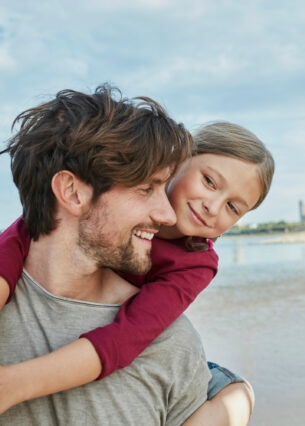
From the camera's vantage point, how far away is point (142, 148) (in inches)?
82.4

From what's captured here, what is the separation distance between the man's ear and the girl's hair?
62 centimetres

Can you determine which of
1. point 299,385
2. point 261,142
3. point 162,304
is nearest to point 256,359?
point 299,385

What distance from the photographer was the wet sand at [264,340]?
4.45 meters

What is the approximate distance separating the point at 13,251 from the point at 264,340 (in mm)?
4705

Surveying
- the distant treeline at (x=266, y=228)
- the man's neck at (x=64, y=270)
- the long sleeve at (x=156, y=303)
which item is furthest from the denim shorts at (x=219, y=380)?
the distant treeline at (x=266, y=228)

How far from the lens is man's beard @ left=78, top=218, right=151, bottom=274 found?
2.09 m

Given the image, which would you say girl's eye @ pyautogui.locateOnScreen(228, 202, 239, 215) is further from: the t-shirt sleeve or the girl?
the t-shirt sleeve

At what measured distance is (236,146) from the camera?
269 cm

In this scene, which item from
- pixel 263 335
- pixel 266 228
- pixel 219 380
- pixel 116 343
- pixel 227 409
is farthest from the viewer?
pixel 266 228

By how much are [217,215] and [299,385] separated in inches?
103

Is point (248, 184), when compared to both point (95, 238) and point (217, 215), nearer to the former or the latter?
point (217, 215)

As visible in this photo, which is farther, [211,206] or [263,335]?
[263,335]

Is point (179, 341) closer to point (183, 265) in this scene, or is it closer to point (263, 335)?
point (183, 265)

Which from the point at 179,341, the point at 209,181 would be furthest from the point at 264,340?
the point at 179,341
